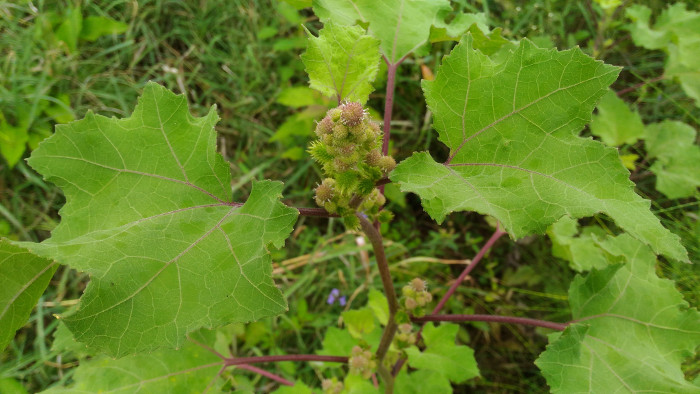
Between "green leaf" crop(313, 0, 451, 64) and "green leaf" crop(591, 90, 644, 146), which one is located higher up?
"green leaf" crop(313, 0, 451, 64)

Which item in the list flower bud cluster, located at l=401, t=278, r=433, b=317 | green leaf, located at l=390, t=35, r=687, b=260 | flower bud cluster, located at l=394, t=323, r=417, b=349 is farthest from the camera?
flower bud cluster, located at l=394, t=323, r=417, b=349

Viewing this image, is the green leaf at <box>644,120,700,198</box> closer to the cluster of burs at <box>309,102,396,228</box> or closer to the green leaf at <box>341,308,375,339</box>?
the green leaf at <box>341,308,375,339</box>

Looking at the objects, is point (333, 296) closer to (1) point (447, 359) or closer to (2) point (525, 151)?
(1) point (447, 359)

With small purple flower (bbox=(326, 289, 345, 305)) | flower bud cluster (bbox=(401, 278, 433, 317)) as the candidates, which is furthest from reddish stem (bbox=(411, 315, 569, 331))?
small purple flower (bbox=(326, 289, 345, 305))

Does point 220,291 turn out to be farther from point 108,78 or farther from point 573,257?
point 108,78

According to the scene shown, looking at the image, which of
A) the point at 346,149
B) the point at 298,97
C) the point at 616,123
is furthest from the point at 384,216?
the point at 616,123

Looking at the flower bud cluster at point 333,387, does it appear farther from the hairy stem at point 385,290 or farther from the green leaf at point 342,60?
the green leaf at point 342,60
